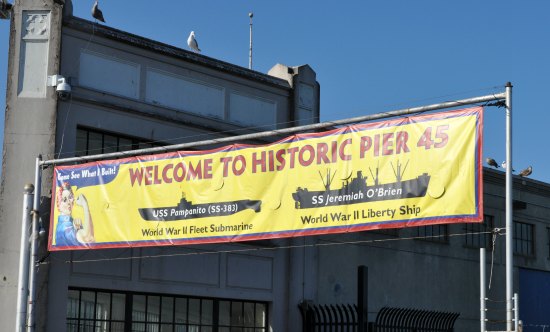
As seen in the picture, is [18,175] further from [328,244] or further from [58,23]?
[328,244]

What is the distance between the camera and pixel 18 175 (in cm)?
1717

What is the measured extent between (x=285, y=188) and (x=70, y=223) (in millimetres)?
4156

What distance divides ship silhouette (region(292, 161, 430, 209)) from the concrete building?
506cm

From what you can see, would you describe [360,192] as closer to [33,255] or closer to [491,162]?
[33,255]

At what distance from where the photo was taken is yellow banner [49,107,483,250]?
13.0 metres

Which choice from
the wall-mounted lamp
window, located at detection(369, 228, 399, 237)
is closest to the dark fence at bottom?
window, located at detection(369, 228, 399, 237)

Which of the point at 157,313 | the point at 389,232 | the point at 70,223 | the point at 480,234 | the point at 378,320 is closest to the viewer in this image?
the point at 70,223

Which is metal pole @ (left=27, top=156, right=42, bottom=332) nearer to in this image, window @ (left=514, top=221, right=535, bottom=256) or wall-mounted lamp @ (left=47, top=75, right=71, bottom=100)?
wall-mounted lamp @ (left=47, top=75, right=71, bottom=100)

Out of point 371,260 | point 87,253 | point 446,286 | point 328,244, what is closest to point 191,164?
point 87,253

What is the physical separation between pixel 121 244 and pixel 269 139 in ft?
20.3

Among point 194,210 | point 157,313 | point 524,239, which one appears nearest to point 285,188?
point 194,210

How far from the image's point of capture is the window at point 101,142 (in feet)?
59.8

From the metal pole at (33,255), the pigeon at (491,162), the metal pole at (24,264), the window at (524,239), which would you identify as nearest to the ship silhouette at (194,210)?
the metal pole at (33,255)

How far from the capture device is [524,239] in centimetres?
2903
